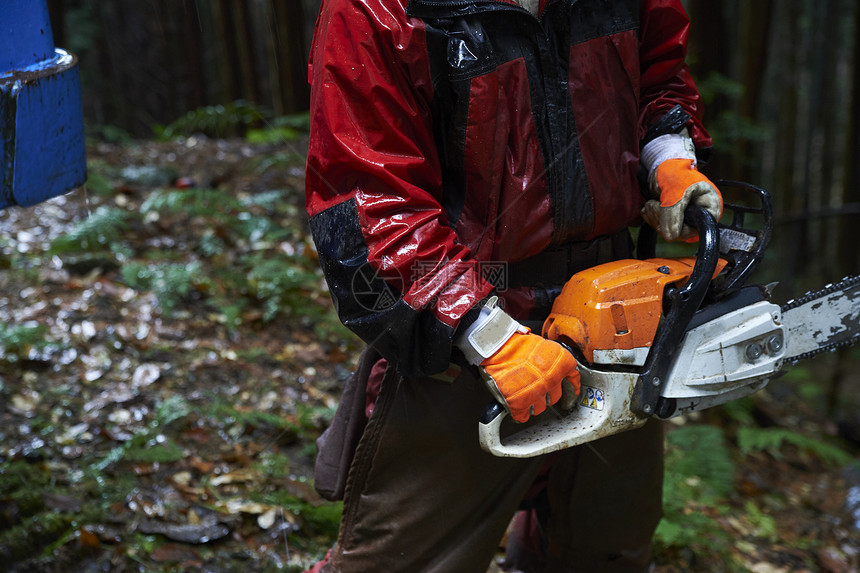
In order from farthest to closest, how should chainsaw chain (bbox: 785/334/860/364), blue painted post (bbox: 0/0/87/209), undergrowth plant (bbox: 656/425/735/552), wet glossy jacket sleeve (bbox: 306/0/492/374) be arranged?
undergrowth plant (bbox: 656/425/735/552)
chainsaw chain (bbox: 785/334/860/364)
blue painted post (bbox: 0/0/87/209)
wet glossy jacket sleeve (bbox: 306/0/492/374)

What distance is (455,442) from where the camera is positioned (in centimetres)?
189

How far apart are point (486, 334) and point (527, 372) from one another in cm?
14

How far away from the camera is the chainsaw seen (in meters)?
1.71

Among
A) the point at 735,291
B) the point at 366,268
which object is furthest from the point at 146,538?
the point at 735,291

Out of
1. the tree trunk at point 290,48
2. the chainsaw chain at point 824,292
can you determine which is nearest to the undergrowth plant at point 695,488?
the chainsaw chain at point 824,292

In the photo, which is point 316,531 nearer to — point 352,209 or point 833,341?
point 352,209

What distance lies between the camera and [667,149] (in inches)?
80.0

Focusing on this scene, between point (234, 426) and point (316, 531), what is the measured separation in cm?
86

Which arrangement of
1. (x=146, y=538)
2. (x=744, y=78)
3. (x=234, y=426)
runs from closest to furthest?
(x=146, y=538)
(x=234, y=426)
(x=744, y=78)

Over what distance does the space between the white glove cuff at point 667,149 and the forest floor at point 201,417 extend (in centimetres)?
193

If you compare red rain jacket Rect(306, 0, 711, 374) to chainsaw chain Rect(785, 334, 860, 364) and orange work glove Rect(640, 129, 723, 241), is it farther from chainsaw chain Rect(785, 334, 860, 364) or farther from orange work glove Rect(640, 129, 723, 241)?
chainsaw chain Rect(785, 334, 860, 364)

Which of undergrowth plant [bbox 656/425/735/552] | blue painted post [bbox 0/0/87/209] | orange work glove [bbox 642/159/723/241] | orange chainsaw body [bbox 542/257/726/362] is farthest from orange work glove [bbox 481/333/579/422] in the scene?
undergrowth plant [bbox 656/425/735/552]

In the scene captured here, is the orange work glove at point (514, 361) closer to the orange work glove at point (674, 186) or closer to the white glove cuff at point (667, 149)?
the orange work glove at point (674, 186)

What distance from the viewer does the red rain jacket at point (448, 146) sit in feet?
5.16
